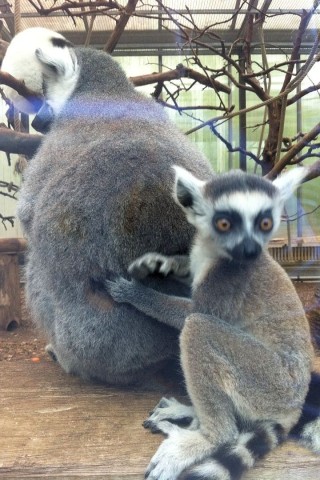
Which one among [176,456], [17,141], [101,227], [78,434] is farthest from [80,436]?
[17,141]

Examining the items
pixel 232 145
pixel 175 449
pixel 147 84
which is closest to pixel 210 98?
pixel 147 84

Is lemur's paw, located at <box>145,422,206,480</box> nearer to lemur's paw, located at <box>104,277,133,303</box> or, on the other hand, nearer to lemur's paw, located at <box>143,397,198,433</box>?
lemur's paw, located at <box>143,397,198,433</box>

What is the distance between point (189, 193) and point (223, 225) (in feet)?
0.56

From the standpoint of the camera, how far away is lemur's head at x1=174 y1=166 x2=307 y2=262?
5.42 feet

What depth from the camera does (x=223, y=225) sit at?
Answer: 1.69 meters

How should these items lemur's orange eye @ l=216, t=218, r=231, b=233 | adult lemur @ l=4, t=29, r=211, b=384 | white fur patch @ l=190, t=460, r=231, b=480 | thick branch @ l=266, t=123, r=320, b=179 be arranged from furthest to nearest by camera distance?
thick branch @ l=266, t=123, r=320, b=179, adult lemur @ l=4, t=29, r=211, b=384, lemur's orange eye @ l=216, t=218, r=231, b=233, white fur patch @ l=190, t=460, r=231, b=480

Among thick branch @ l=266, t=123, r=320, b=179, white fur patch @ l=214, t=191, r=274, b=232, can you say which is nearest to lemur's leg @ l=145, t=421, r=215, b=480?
white fur patch @ l=214, t=191, r=274, b=232

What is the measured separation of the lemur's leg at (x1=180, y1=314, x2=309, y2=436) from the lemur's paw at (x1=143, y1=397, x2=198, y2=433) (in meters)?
0.15

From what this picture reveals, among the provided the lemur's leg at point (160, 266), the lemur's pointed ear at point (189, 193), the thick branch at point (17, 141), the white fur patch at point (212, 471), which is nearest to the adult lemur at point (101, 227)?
the lemur's leg at point (160, 266)

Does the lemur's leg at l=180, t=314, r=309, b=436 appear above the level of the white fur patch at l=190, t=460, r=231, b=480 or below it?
above

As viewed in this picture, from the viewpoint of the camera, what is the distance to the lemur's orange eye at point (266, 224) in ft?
5.51

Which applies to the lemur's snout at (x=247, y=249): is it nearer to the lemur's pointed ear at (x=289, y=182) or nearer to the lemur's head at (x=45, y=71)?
the lemur's pointed ear at (x=289, y=182)

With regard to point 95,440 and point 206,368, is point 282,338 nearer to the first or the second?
point 206,368

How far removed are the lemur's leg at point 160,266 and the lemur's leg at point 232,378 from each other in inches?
10.7
